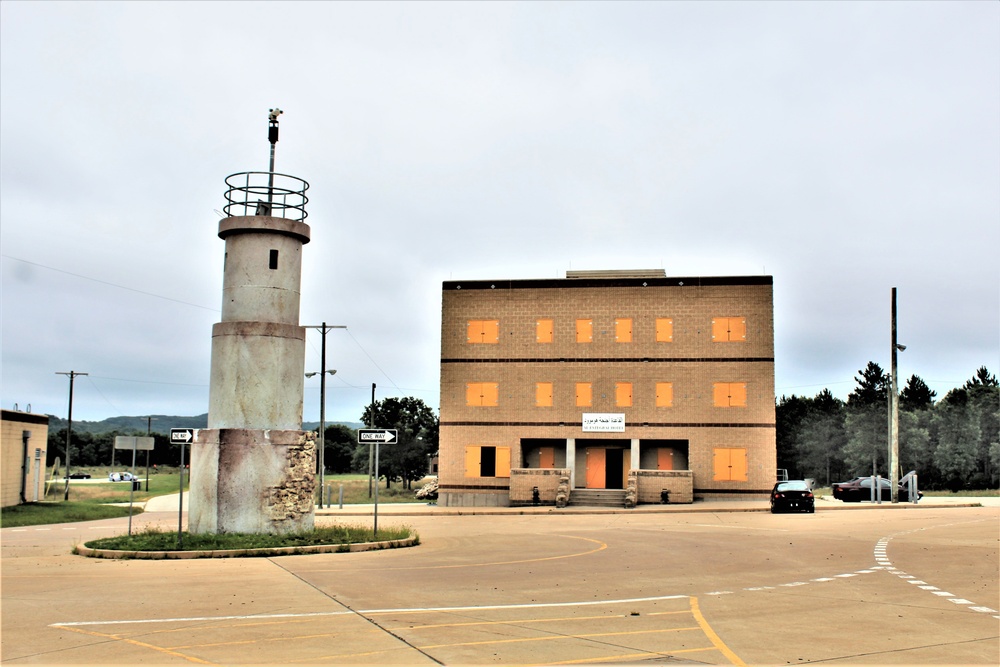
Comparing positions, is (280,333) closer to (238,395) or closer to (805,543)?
(238,395)

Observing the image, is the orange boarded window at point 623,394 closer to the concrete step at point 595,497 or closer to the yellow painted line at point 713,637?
the concrete step at point 595,497

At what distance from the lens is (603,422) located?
158 feet

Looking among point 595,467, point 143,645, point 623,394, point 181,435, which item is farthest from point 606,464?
point 143,645

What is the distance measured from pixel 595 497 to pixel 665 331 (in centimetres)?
932

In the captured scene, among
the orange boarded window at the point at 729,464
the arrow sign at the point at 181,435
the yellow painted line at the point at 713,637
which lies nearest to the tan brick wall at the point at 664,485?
the orange boarded window at the point at 729,464

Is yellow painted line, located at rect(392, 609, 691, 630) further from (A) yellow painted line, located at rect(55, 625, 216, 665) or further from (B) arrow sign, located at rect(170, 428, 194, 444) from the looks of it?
(B) arrow sign, located at rect(170, 428, 194, 444)

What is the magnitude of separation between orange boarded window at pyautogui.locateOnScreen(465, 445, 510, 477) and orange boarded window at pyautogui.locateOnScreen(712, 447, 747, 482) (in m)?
10.6

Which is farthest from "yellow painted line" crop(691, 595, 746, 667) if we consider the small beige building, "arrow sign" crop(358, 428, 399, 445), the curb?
the small beige building

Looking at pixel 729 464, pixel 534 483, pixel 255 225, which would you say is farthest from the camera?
pixel 729 464

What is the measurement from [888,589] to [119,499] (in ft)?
167

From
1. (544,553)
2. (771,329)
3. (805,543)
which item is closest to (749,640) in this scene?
(544,553)

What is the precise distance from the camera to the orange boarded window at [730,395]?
47156mm

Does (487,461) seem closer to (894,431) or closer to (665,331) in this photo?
(665,331)

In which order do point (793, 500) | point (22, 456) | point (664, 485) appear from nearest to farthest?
point (793, 500)
point (22, 456)
point (664, 485)
